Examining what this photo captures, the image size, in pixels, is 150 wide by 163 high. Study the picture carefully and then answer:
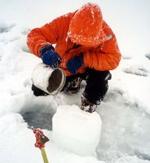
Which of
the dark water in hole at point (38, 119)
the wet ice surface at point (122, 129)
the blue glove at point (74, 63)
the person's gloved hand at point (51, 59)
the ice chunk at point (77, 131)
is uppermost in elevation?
the person's gloved hand at point (51, 59)

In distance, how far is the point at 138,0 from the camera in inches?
191

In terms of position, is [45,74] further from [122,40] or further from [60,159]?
[122,40]

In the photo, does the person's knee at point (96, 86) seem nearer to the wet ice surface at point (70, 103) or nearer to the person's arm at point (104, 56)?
the person's arm at point (104, 56)

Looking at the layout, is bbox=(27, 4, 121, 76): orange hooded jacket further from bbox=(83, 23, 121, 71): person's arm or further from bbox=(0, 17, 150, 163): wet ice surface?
bbox=(0, 17, 150, 163): wet ice surface

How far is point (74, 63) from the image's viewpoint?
8.16 feet

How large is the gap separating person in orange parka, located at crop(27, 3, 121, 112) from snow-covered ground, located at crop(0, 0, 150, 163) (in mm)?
195

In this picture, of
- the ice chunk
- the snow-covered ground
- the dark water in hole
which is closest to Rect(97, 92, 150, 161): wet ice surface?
the snow-covered ground

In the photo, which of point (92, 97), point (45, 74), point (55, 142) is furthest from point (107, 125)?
point (45, 74)

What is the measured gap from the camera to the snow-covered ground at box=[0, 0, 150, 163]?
89.1 inches

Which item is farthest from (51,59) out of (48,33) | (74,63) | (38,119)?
(38,119)

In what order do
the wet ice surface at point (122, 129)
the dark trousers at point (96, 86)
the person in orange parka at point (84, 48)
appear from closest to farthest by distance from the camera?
the person in orange parka at point (84, 48) < the wet ice surface at point (122, 129) < the dark trousers at point (96, 86)

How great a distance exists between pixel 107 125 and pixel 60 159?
1.83ft

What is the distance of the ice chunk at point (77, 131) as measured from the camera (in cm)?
225

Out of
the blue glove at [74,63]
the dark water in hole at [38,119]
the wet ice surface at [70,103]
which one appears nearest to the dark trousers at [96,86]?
the blue glove at [74,63]
